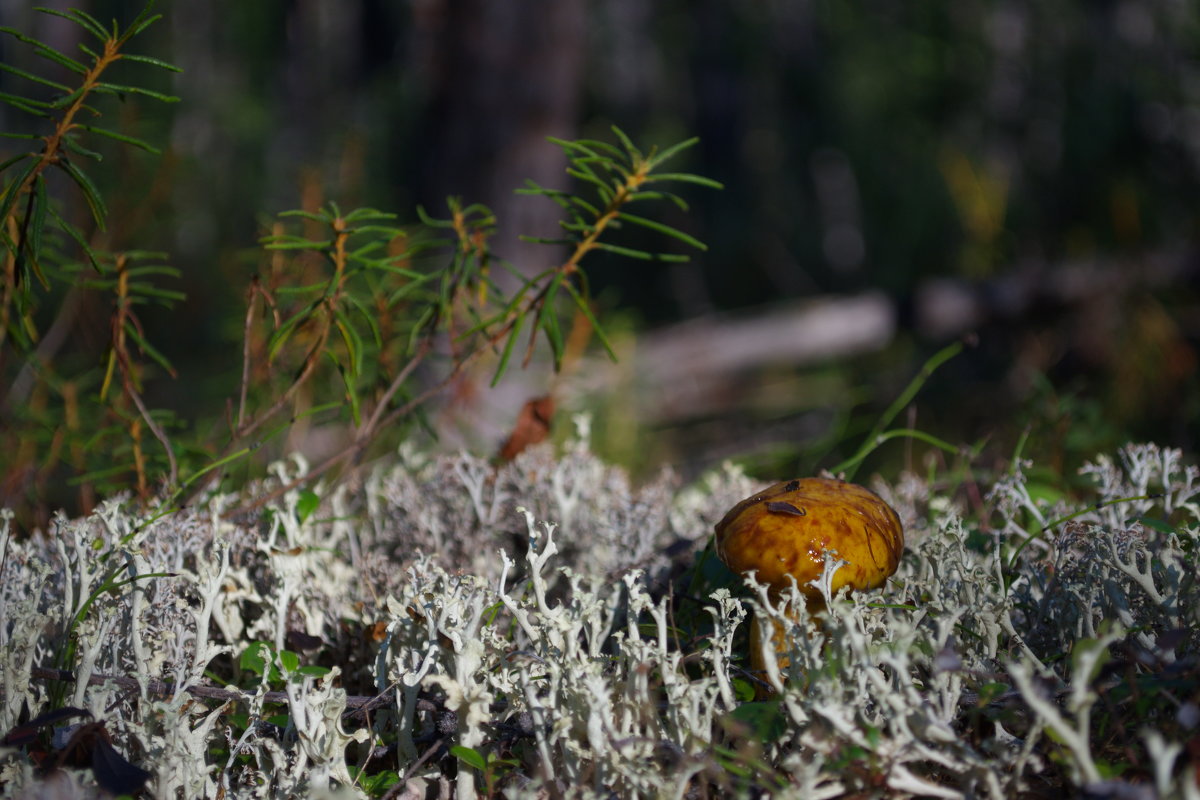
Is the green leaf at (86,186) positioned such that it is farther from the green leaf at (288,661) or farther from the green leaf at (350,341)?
the green leaf at (288,661)

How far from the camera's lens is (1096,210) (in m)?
5.49

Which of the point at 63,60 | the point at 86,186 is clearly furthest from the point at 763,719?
the point at 63,60

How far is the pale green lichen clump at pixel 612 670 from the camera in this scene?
96cm

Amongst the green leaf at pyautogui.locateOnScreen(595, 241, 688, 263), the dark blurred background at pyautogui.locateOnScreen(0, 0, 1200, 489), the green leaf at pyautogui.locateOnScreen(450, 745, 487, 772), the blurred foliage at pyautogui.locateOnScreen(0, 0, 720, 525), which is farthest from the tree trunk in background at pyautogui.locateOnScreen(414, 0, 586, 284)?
the green leaf at pyautogui.locateOnScreen(450, 745, 487, 772)

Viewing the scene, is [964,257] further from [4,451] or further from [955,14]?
[955,14]

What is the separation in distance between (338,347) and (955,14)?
12651 millimetres

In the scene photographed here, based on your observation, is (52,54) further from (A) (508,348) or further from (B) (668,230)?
(B) (668,230)

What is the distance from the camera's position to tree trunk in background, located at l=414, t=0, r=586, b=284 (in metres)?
3.98

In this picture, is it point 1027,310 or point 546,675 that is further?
point 1027,310

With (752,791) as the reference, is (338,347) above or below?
above

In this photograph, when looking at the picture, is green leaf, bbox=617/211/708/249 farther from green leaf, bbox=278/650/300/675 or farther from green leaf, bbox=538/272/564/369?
green leaf, bbox=278/650/300/675

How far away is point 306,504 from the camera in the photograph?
62.4 inches

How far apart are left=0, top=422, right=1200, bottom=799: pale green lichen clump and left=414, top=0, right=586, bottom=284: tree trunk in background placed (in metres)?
2.70

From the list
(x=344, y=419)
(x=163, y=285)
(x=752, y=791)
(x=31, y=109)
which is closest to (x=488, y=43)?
(x=344, y=419)
